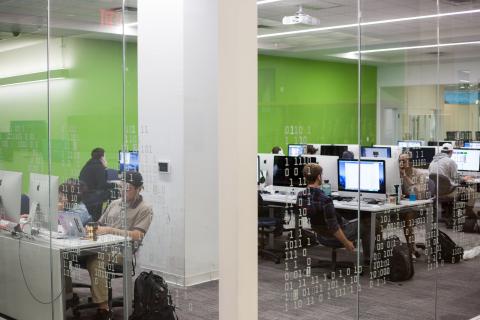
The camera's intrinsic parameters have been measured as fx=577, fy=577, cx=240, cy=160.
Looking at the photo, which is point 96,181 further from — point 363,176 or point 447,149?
point 447,149

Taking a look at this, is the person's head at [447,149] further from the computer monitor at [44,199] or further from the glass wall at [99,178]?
the computer monitor at [44,199]

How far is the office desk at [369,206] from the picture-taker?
378cm

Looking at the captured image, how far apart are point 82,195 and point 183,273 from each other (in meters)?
0.86

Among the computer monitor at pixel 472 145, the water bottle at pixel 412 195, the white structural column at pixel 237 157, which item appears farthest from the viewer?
the computer monitor at pixel 472 145

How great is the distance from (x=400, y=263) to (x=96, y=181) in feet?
7.67

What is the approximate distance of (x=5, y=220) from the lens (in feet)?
14.5

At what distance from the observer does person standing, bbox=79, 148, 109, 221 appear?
3.60 metres

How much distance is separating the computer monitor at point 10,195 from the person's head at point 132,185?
1.08 meters

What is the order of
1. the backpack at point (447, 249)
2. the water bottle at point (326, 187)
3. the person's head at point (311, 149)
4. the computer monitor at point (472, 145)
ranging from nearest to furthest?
the person's head at point (311, 149) < the water bottle at point (326, 187) < the backpack at point (447, 249) < the computer monitor at point (472, 145)

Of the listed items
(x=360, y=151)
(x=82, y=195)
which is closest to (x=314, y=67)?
(x=360, y=151)

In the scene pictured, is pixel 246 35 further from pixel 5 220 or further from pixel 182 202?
pixel 5 220

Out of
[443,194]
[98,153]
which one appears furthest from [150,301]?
[443,194]

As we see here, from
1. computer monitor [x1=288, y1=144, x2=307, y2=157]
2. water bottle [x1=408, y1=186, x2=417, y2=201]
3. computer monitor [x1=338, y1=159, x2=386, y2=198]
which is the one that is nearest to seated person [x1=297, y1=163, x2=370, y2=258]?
computer monitor [x1=288, y1=144, x2=307, y2=157]

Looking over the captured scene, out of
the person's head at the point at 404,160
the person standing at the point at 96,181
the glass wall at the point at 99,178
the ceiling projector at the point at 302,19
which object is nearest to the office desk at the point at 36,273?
the glass wall at the point at 99,178
